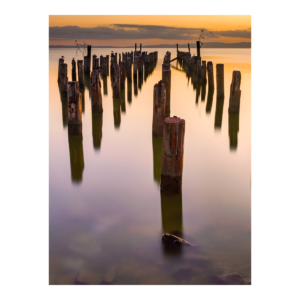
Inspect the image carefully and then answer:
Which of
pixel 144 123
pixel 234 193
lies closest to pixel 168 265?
pixel 234 193

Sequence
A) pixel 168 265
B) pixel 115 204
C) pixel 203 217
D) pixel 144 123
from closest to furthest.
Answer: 1. pixel 168 265
2. pixel 203 217
3. pixel 115 204
4. pixel 144 123

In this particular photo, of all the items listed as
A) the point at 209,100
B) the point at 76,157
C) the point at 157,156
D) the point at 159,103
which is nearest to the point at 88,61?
the point at 209,100

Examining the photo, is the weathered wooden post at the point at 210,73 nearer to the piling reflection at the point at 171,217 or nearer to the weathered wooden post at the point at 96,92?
the weathered wooden post at the point at 96,92

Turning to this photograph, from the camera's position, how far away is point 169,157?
4676 mm

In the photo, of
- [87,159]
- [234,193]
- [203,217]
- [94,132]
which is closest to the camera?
[203,217]

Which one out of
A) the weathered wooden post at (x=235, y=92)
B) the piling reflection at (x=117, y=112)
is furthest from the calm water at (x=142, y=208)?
the weathered wooden post at (x=235, y=92)

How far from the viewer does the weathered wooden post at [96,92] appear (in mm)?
9328

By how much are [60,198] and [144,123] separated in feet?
15.8

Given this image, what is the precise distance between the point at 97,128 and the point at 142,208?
449cm

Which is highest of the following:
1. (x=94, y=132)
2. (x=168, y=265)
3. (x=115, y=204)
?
(x=94, y=132)

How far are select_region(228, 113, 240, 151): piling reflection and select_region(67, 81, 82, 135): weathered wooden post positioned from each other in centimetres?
322

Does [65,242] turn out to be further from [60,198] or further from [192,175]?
[192,175]

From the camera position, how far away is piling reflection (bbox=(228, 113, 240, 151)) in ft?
25.6

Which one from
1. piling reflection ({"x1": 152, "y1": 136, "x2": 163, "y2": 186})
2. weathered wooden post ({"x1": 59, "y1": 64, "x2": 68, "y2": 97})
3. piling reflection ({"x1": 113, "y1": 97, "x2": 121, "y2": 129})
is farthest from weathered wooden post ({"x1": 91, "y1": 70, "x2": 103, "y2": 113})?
weathered wooden post ({"x1": 59, "y1": 64, "x2": 68, "y2": 97})
